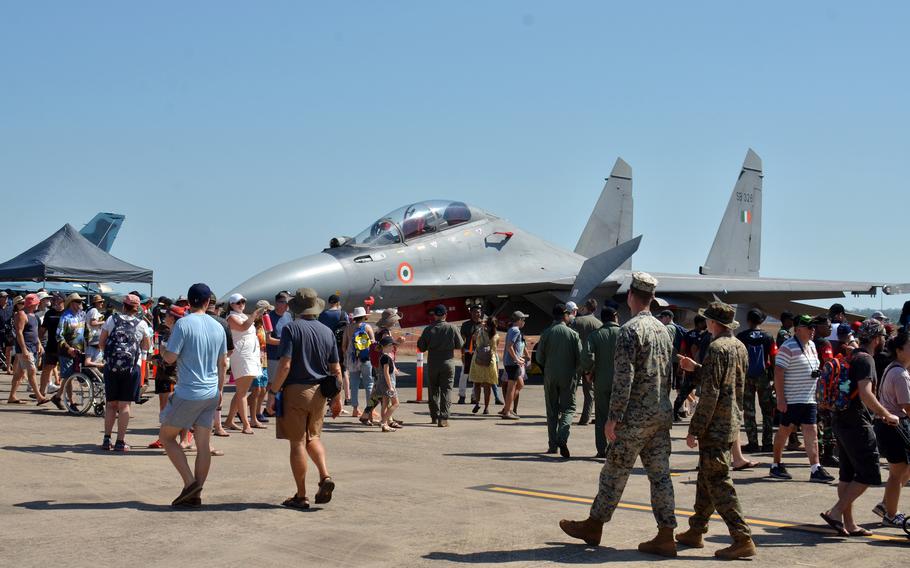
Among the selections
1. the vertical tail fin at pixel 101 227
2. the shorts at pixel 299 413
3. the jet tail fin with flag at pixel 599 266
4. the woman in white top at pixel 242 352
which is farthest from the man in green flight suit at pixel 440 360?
the vertical tail fin at pixel 101 227

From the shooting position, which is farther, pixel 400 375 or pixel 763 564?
pixel 400 375

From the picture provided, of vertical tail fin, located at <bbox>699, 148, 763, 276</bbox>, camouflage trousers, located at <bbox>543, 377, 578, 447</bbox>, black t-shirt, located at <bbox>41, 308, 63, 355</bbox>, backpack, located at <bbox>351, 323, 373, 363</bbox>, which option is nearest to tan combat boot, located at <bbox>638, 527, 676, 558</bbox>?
camouflage trousers, located at <bbox>543, 377, 578, 447</bbox>

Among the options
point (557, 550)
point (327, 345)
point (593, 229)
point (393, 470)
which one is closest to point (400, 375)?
point (593, 229)

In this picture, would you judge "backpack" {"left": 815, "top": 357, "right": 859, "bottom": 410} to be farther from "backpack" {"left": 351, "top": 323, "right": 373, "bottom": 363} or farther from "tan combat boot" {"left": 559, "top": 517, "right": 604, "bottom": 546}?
"backpack" {"left": 351, "top": 323, "right": 373, "bottom": 363}

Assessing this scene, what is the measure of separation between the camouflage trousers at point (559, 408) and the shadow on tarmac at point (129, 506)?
13.5 feet

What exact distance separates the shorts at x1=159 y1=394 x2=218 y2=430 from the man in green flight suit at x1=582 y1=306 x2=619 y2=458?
15.2ft

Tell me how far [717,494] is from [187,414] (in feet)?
14.2

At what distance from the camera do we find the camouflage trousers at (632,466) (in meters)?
6.46

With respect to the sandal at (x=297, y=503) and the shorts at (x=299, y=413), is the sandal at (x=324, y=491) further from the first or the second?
the shorts at (x=299, y=413)

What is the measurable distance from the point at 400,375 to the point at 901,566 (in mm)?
17235

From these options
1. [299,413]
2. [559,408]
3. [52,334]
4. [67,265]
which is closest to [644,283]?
[299,413]

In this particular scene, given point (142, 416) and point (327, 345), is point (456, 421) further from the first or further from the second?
point (327, 345)

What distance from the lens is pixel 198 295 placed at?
8133mm

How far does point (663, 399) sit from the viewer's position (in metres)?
6.55
